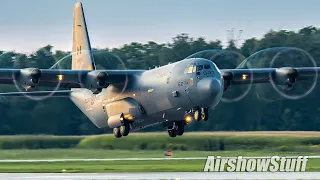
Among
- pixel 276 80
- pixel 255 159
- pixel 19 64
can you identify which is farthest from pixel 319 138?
pixel 19 64

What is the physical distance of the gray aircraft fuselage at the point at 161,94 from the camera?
1332 inches

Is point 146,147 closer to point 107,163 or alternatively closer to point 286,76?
point 107,163

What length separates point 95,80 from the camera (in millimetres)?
36906

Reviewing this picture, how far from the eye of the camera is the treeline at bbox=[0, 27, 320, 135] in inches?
1855

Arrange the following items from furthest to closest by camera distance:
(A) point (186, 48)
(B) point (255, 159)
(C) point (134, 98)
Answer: (A) point (186, 48), (B) point (255, 159), (C) point (134, 98)

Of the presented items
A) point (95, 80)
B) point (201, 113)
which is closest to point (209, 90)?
point (201, 113)

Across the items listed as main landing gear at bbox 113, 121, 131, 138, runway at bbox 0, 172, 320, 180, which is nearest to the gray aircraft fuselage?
main landing gear at bbox 113, 121, 131, 138

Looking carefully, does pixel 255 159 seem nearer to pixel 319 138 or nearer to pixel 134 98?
pixel 319 138

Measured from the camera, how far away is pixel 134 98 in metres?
37.0

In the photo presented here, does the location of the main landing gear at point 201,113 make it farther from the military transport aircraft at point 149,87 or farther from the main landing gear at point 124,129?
the main landing gear at point 124,129

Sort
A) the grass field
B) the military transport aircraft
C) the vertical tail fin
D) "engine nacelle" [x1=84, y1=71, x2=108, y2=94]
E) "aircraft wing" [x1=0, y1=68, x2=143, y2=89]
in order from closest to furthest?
the military transport aircraft < "aircraft wing" [x1=0, y1=68, x2=143, y2=89] < "engine nacelle" [x1=84, y1=71, x2=108, y2=94] < the grass field < the vertical tail fin

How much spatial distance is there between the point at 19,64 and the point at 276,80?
2480 cm

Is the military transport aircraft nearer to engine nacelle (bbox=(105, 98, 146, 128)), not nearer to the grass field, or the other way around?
engine nacelle (bbox=(105, 98, 146, 128))

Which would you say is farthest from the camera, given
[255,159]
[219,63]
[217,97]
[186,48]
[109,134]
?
[186,48]
